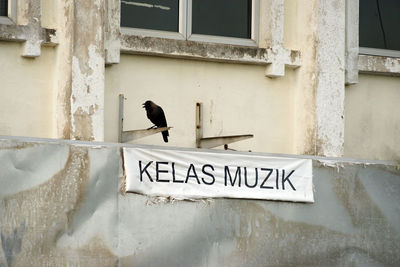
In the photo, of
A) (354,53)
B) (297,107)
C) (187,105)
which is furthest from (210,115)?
(354,53)

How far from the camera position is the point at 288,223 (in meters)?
10.6

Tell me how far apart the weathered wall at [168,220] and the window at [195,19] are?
1810mm

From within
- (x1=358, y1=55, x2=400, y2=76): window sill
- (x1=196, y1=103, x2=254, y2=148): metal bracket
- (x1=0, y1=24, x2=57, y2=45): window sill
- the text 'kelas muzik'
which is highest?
(x1=0, y1=24, x2=57, y2=45): window sill

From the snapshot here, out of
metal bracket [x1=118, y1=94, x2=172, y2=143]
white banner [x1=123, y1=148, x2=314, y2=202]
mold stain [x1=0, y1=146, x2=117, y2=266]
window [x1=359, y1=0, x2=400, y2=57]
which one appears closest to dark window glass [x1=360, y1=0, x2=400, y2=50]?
window [x1=359, y1=0, x2=400, y2=57]

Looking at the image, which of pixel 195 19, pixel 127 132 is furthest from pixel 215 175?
pixel 195 19

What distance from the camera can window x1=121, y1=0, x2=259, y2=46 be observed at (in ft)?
36.2

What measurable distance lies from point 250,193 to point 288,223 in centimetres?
57

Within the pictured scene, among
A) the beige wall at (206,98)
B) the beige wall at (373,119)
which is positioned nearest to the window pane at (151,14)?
the beige wall at (206,98)

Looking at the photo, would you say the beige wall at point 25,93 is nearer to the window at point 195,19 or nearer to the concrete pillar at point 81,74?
the concrete pillar at point 81,74

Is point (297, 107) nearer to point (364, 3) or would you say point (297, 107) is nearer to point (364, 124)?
point (364, 124)

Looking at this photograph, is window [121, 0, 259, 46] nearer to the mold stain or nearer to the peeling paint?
the peeling paint

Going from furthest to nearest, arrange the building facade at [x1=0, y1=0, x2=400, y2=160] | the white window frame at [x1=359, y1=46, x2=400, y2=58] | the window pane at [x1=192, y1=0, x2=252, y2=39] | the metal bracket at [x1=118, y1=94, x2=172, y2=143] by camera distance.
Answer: the white window frame at [x1=359, y1=46, x2=400, y2=58]
the window pane at [x1=192, y1=0, x2=252, y2=39]
the metal bracket at [x1=118, y1=94, x2=172, y2=143]
the building facade at [x1=0, y1=0, x2=400, y2=160]

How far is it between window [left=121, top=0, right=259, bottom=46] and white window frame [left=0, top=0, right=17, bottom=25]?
123 centimetres

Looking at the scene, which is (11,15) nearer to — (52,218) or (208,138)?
(52,218)
